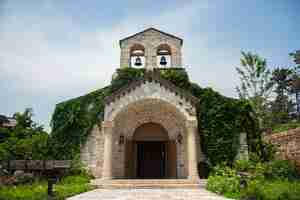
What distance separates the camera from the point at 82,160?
12.9m

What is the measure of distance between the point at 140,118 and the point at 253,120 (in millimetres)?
5880

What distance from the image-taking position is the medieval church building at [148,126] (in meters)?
11.6

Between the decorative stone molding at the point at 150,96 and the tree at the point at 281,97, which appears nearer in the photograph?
the decorative stone molding at the point at 150,96

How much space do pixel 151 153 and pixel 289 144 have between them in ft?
22.9

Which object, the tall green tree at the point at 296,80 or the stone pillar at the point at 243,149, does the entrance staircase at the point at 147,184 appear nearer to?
the stone pillar at the point at 243,149

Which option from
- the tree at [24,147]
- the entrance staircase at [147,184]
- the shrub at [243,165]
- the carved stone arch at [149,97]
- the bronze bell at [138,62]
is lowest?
the entrance staircase at [147,184]

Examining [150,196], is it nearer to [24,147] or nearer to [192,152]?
[192,152]

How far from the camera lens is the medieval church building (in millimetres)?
11602

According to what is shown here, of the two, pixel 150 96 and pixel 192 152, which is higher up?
pixel 150 96

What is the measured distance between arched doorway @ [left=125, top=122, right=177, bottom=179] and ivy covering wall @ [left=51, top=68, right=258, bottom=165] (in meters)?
1.97

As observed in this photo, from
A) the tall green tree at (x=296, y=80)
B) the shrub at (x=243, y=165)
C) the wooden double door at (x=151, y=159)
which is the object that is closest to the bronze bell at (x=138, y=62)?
the wooden double door at (x=151, y=159)

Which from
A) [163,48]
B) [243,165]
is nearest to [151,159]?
[243,165]

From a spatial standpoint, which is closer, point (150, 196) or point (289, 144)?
point (150, 196)

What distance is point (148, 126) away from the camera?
14023 mm
